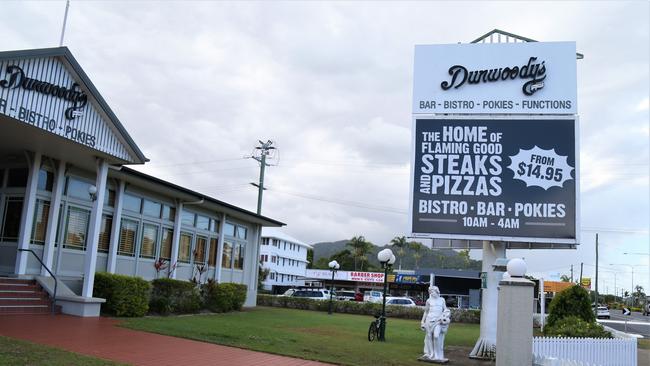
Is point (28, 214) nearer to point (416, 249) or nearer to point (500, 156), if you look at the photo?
point (500, 156)

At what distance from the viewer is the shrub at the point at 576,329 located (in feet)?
49.8

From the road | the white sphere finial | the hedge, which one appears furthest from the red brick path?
the road

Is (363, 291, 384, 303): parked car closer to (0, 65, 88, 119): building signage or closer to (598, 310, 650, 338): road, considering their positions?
(598, 310, 650, 338): road

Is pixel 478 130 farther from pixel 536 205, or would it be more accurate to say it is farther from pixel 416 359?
pixel 416 359

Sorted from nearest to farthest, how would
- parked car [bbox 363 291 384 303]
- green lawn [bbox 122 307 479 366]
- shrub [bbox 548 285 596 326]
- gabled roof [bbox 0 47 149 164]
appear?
green lawn [bbox 122 307 479 366]
gabled roof [bbox 0 47 149 164]
shrub [bbox 548 285 596 326]
parked car [bbox 363 291 384 303]

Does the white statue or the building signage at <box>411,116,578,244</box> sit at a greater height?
the building signage at <box>411,116,578,244</box>

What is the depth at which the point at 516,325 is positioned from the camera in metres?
9.55

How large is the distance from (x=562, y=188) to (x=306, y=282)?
66.4 meters

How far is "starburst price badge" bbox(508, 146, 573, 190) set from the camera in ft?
46.0

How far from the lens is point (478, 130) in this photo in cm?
1464

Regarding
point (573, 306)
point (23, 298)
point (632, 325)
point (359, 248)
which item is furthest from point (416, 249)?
point (23, 298)

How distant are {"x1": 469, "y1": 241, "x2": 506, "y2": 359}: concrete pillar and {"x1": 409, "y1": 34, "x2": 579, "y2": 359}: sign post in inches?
1.0

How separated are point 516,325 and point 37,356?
7.72 meters

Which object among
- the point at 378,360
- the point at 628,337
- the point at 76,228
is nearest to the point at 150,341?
the point at 378,360
